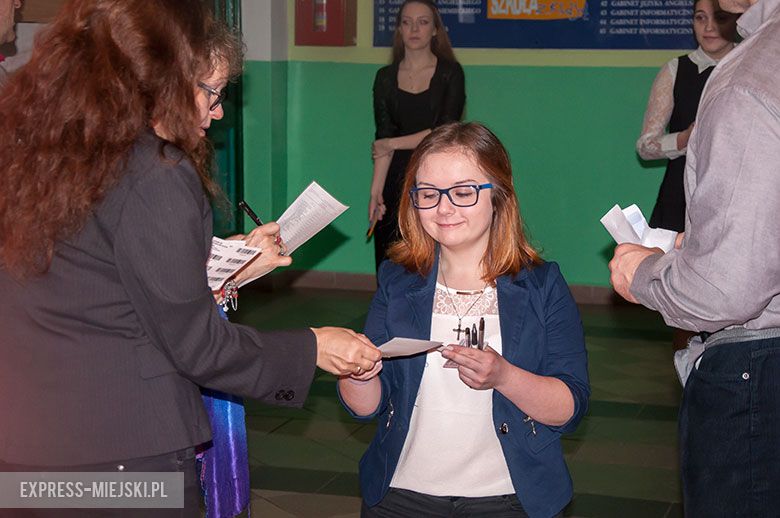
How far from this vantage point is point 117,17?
1809 millimetres

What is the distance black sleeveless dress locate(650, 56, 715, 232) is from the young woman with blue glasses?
2496mm

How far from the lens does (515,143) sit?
743 centimetres

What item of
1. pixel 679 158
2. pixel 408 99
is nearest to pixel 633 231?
pixel 679 158

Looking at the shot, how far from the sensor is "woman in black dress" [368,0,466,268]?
5.63m

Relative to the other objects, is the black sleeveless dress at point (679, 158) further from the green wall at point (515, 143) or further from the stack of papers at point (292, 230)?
the stack of papers at point (292, 230)

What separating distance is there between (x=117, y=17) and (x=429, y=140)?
0.86 m

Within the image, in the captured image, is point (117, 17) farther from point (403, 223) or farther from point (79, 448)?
point (403, 223)

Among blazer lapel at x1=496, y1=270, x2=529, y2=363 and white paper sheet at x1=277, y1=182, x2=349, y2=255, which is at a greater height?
white paper sheet at x1=277, y1=182, x2=349, y2=255

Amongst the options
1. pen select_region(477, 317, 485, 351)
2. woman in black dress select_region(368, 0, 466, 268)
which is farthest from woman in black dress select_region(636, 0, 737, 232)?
pen select_region(477, 317, 485, 351)

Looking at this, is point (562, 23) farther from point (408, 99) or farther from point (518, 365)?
point (518, 365)

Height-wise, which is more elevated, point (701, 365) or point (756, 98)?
point (756, 98)

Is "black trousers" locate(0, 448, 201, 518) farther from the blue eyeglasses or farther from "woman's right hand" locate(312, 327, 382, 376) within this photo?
the blue eyeglasses

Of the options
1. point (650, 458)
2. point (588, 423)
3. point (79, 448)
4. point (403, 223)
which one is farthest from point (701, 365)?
point (588, 423)

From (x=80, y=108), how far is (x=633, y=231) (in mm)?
1285
